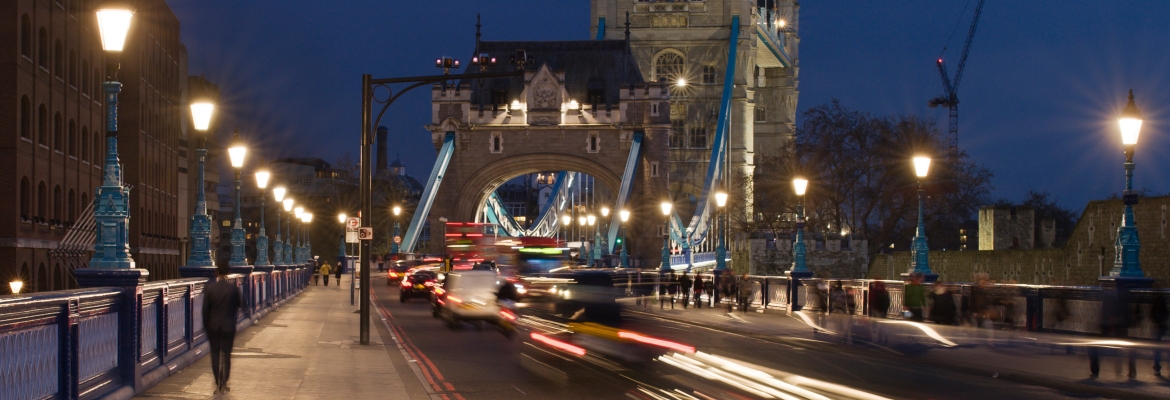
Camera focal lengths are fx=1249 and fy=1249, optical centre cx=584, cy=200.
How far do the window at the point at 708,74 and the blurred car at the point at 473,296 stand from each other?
220 ft

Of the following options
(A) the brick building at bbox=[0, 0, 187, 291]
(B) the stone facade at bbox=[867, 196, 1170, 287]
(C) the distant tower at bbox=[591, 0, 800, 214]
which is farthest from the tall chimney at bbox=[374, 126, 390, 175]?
(B) the stone facade at bbox=[867, 196, 1170, 287]

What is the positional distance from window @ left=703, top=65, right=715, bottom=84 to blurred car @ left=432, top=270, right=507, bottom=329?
6701 centimetres

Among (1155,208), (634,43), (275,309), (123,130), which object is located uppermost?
(634,43)

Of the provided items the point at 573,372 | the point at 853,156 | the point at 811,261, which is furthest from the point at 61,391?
the point at 853,156

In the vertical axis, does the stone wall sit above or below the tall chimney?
below

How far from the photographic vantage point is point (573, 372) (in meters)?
16.4

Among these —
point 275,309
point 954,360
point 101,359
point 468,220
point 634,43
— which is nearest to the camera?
point 101,359

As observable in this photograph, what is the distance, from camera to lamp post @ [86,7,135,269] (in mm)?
12102

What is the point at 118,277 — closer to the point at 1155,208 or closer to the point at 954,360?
the point at 954,360

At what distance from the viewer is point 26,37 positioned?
37250 mm

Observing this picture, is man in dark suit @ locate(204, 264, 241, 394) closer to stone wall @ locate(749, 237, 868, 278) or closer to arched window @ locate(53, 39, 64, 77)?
arched window @ locate(53, 39, 64, 77)

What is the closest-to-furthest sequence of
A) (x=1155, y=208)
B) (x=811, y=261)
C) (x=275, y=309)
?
(x=1155, y=208), (x=275, y=309), (x=811, y=261)

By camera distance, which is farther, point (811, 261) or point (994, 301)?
point (811, 261)

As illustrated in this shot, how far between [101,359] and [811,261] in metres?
43.9
